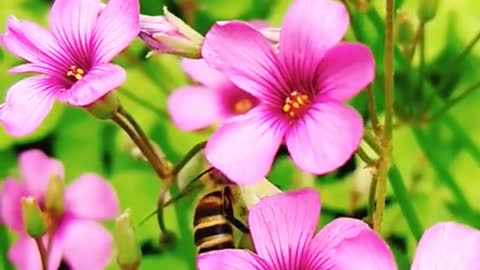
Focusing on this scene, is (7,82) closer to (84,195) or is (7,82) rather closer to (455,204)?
(84,195)

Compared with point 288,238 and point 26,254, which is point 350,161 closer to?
point 26,254

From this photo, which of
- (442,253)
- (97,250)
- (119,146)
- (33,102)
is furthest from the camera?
(119,146)

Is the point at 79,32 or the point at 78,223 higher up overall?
the point at 79,32

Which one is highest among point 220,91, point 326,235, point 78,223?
point 326,235

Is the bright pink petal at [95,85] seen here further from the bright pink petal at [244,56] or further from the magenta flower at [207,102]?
the magenta flower at [207,102]

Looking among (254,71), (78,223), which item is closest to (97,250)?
(78,223)

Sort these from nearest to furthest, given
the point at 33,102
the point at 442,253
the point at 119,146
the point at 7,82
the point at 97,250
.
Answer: the point at 442,253, the point at 33,102, the point at 97,250, the point at 119,146, the point at 7,82

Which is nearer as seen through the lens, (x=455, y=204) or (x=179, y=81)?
(x=455, y=204)

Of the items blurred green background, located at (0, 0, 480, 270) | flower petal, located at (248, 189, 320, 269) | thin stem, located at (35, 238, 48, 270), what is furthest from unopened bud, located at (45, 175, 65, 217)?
flower petal, located at (248, 189, 320, 269)

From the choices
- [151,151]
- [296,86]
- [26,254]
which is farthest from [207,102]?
[296,86]
